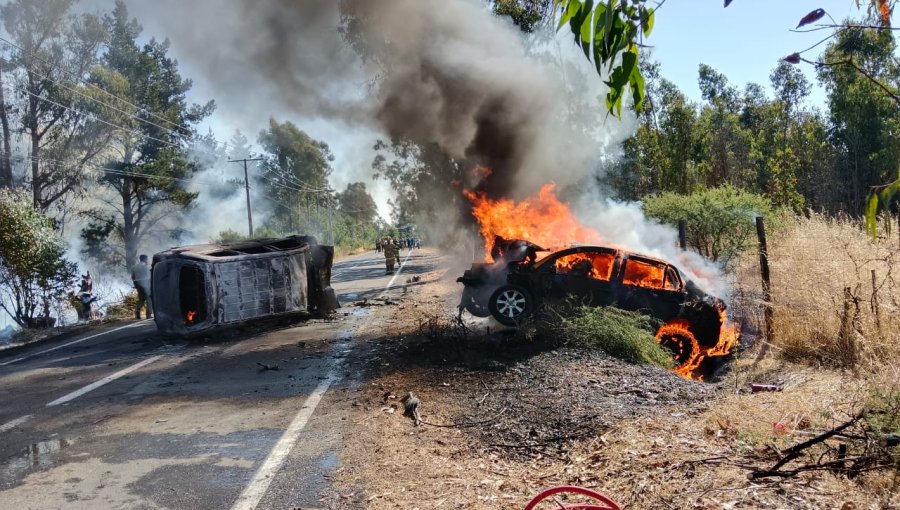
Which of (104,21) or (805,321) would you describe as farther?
(104,21)

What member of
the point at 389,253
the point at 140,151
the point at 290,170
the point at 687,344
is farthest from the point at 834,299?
the point at 290,170

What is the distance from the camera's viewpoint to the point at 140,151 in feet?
105

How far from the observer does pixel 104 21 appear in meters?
29.8

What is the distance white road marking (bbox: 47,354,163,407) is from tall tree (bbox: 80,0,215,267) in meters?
24.6

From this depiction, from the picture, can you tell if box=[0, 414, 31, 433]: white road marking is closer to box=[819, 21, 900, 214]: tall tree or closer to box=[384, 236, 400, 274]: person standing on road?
box=[384, 236, 400, 274]: person standing on road

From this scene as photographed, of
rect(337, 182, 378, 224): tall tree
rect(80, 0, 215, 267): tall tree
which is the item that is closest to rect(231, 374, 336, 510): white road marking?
rect(80, 0, 215, 267): tall tree

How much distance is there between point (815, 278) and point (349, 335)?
7.42 meters

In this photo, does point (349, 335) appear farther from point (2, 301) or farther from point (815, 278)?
point (2, 301)

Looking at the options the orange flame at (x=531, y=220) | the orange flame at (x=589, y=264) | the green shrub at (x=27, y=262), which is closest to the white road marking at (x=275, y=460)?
the orange flame at (x=589, y=264)

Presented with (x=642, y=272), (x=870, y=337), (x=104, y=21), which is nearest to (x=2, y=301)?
(x=642, y=272)

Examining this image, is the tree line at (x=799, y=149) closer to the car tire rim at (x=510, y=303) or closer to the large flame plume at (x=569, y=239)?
the large flame plume at (x=569, y=239)

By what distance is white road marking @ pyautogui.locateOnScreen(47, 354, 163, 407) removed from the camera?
7055 millimetres

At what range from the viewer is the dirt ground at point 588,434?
3.46 metres

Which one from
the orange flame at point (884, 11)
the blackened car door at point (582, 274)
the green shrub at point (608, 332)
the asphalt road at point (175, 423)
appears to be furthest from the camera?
the blackened car door at point (582, 274)
